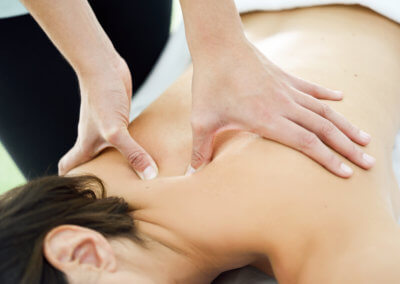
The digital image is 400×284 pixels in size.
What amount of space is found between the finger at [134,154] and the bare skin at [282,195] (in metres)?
0.02

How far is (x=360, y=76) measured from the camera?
1.08m

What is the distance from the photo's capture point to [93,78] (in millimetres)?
1033

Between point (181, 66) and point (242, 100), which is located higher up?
point (242, 100)

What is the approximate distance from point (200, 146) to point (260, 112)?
0.46 feet

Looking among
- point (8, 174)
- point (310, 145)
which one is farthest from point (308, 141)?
point (8, 174)

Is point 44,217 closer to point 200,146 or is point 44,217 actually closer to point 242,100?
point 200,146

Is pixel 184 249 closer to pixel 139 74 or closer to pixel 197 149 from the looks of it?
pixel 197 149

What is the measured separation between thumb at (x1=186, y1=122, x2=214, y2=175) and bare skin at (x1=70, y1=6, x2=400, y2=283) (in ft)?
0.09

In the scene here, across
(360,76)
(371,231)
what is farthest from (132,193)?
(360,76)

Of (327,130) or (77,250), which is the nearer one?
(77,250)

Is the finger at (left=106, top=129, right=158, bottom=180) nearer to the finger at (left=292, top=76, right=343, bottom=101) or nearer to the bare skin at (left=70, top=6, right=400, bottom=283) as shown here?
the bare skin at (left=70, top=6, right=400, bottom=283)

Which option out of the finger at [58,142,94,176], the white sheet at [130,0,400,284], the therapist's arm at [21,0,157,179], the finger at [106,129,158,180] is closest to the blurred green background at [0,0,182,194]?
the white sheet at [130,0,400,284]

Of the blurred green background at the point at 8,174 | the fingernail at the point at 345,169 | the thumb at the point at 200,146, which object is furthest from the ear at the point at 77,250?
the blurred green background at the point at 8,174

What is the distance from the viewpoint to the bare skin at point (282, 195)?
812 mm
